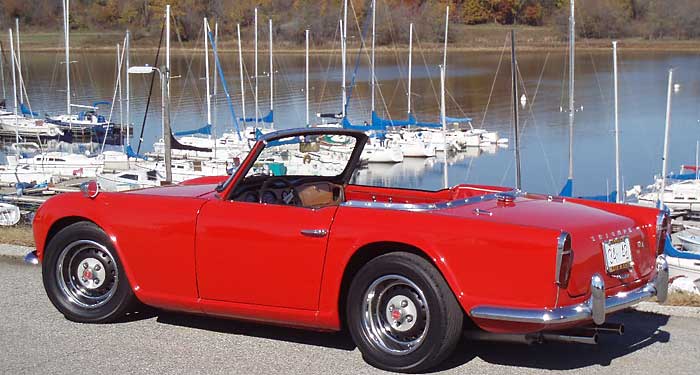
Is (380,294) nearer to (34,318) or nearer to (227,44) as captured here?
(34,318)

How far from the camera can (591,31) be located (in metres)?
115

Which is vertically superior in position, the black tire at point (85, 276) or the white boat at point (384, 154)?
the black tire at point (85, 276)

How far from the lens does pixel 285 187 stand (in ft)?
23.4

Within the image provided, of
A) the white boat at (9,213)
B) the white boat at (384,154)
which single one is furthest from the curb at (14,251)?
the white boat at (384,154)

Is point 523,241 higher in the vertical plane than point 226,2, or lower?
lower

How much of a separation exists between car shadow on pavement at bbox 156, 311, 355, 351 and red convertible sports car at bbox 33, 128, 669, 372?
0.26 metres

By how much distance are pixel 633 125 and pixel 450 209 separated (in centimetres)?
5194

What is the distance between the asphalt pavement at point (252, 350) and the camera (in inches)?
234

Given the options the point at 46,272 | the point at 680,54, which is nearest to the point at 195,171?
the point at 46,272

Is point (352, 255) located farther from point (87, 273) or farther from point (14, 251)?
point (14, 251)

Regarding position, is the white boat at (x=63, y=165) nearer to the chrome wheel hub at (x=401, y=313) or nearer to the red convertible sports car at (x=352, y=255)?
the red convertible sports car at (x=352, y=255)

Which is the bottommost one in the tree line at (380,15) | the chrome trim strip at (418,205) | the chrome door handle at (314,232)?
the chrome door handle at (314,232)

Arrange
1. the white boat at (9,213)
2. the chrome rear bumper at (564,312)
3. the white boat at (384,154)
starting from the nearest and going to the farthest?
the chrome rear bumper at (564,312)
the white boat at (9,213)
the white boat at (384,154)

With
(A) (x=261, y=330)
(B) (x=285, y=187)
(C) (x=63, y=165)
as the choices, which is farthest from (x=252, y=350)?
(C) (x=63, y=165)
